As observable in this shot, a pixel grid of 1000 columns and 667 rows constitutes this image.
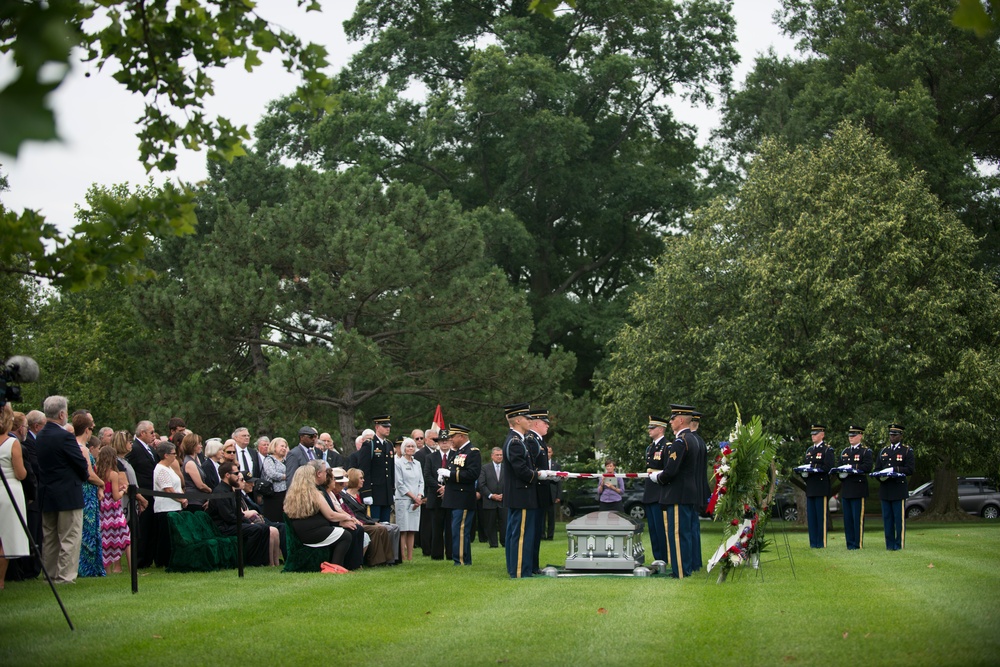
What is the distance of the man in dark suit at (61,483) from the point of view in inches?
486

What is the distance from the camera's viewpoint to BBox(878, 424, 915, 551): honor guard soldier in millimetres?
18688

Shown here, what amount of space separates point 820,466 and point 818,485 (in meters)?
0.71

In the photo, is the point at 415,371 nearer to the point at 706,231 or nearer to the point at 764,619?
the point at 706,231

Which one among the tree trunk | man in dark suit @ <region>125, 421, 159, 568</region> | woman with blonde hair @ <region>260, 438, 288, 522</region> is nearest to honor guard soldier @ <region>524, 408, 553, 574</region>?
woman with blonde hair @ <region>260, 438, 288, 522</region>

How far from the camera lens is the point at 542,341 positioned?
135 ft

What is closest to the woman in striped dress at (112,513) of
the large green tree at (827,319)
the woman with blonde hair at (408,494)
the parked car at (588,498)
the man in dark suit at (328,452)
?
the man in dark suit at (328,452)

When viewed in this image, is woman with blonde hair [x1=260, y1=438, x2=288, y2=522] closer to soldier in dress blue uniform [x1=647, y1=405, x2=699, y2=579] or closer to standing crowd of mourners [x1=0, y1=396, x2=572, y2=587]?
standing crowd of mourners [x1=0, y1=396, x2=572, y2=587]

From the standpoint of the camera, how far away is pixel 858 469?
63.5ft

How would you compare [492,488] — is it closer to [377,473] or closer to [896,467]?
[377,473]

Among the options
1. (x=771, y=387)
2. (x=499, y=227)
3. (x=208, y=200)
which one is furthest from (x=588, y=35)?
(x=771, y=387)

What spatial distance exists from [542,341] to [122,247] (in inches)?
1301

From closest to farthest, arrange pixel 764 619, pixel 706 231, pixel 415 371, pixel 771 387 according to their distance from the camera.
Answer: pixel 764 619 → pixel 771 387 → pixel 415 371 → pixel 706 231

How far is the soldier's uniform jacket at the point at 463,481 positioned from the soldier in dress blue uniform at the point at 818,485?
6.27 meters

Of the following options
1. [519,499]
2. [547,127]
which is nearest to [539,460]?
[519,499]
